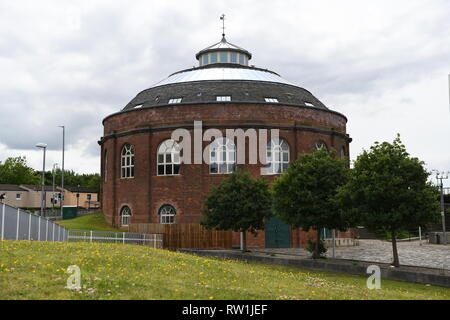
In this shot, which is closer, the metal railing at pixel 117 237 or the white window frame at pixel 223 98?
the metal railing at pixel 117 237

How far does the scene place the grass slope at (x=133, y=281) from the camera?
984 centimetres

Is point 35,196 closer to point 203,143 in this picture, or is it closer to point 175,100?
point 175,100

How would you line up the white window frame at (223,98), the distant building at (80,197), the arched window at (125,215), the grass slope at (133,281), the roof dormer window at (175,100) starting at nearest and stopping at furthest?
the grass slope at (133,281) < the white window frame at (223,98) < the arched window at (125,215) < the roof dormer window at (175,100) < the distant building at (80,197)

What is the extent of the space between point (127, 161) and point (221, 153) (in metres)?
8.32

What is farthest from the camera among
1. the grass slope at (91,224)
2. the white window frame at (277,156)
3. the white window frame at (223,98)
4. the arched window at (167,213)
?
the grass slope at (91,224)

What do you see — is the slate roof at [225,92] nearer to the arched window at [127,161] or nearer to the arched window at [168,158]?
the arched window at [168,158]

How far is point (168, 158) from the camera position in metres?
37.9

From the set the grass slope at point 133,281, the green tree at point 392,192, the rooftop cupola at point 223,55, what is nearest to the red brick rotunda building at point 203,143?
the rooftop cupola at point 223,55

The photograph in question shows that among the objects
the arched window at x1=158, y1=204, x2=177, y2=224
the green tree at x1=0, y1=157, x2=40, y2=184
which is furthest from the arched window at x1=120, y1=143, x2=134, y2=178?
the green tree at x1=0, y1=157, x2=40, y2=184

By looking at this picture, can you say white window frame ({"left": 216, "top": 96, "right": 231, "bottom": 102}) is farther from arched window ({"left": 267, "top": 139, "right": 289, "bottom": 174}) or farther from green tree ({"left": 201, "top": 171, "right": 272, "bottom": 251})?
green tree ({"left": 201, "top": 171, "right": 272, "bottom": 251})

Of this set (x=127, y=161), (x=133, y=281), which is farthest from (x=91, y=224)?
(x=133, y=281)

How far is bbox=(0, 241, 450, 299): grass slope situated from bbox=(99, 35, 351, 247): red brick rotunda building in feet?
65.7

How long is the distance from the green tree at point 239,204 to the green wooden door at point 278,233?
6.13 metres
